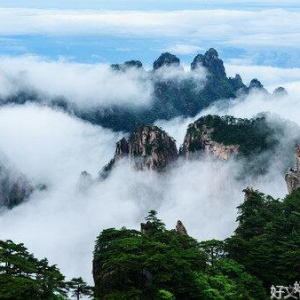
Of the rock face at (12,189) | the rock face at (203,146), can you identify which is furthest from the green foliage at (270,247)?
the rock face at (12,189)

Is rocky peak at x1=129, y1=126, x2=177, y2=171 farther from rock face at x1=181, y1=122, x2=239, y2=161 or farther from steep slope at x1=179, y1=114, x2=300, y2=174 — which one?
steep slope at x1=179, y1=114, x2=300, y2=174

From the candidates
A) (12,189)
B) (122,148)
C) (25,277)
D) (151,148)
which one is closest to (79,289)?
(25,277)

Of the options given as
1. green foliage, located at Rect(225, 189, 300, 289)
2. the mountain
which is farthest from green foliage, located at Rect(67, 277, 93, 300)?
the mountain

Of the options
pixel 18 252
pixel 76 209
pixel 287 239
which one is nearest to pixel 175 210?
pixel 76 209

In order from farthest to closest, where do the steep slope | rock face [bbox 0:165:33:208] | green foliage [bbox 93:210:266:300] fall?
rock face [bbox 0:165:33:208]
the steep slope
green foliage [bbox 93:210:266:300]

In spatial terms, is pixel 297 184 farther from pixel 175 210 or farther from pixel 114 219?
pixel 114 219

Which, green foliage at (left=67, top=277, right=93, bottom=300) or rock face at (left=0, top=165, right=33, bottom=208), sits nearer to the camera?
green foliage at (left=67, top=277, right=93, bottom=300)
